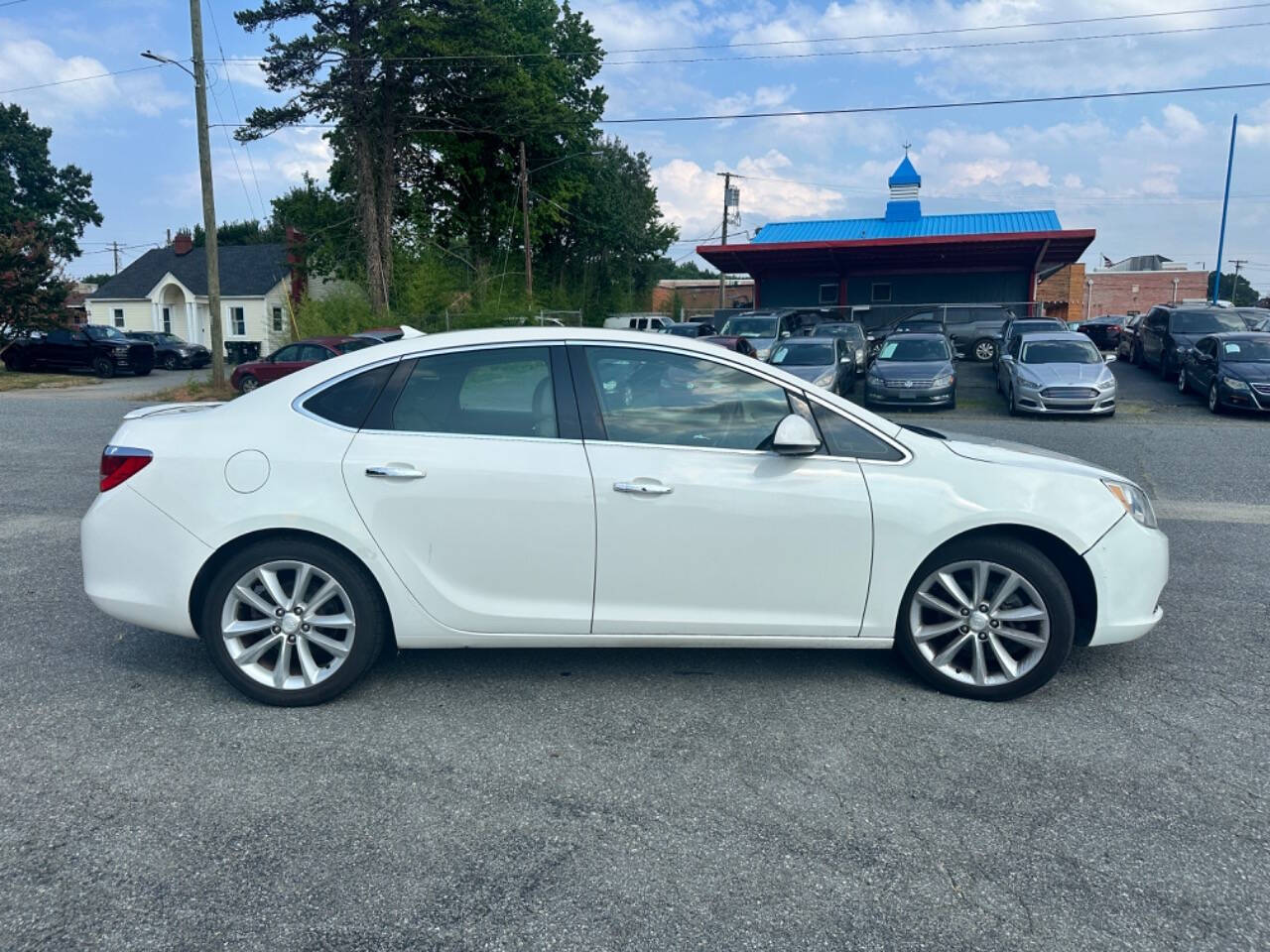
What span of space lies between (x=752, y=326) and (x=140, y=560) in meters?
24.8

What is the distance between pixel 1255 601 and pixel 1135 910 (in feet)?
12.5

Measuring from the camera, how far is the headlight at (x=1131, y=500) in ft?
14.5

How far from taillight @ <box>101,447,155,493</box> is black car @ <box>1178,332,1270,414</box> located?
60.4 feet

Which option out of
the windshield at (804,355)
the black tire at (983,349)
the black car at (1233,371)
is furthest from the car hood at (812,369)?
the black tire at (983,349)

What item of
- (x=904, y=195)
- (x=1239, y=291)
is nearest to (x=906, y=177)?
(x=904, y=195)

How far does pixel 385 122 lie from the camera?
3581 centimetres

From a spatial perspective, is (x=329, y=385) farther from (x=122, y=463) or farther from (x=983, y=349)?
(x=983, y=349)

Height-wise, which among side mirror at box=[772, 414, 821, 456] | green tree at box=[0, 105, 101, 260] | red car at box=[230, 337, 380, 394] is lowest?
red car at box=[230, 337, 380, 394]

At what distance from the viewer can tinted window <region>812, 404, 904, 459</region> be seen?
14.2ft

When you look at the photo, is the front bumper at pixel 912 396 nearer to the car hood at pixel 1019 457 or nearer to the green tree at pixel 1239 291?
the car hood at pixel 1019 457

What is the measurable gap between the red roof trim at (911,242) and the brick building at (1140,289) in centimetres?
5558

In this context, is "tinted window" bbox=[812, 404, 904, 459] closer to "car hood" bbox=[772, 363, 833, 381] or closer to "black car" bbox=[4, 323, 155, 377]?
"car hood" bbox=[772, 363, 833, 381]

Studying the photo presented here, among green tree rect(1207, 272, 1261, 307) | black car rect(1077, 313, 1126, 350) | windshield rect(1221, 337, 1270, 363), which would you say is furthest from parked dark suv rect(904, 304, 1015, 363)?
green tree rect(1207, 272, 1261, 307)

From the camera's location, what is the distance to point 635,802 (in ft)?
11.5
